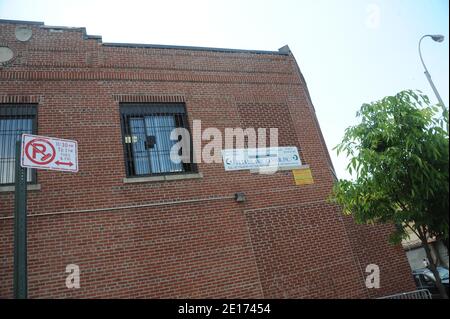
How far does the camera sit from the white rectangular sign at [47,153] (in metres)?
3.93

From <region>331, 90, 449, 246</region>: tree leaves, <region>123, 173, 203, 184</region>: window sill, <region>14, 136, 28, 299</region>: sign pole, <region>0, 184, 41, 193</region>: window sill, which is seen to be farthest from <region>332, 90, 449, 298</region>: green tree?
<region>0, 184, 41, 193</region>: window sill

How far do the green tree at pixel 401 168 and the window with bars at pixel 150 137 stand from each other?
4.36 metres

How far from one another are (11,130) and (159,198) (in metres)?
3.85

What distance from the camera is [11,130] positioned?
8.02 meters

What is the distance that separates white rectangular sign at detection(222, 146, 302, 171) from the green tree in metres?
3.11

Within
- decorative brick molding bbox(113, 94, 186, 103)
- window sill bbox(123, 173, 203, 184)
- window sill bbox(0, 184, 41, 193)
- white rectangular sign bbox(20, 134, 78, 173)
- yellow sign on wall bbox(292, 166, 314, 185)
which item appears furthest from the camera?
yellow sign on wall bbox(292, 166, 314, 185)

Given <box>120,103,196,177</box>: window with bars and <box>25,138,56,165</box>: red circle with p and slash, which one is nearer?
<box>25,138,56,165</box>: red circle with p and slash

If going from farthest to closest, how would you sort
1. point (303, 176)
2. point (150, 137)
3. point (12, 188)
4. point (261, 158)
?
point (303, 176)
point (261, 158)
point (150, 137)
point (12, 188)

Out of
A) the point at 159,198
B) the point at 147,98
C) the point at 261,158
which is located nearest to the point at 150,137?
the point at 147,98

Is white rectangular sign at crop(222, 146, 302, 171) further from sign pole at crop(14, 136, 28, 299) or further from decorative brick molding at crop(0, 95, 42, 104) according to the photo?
sign pole at crop(14, 136, 28, 299)

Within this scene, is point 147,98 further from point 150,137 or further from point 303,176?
point 303,176

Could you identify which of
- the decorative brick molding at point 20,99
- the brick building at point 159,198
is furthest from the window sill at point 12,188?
the decorative brick molding at point 20,99

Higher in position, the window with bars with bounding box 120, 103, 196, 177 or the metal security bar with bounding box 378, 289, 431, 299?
the window with bars with bounding box 120, 103, 196, 177

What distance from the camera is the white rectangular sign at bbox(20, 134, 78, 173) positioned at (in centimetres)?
393
